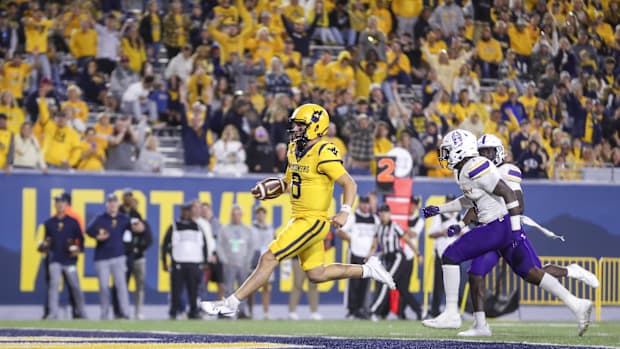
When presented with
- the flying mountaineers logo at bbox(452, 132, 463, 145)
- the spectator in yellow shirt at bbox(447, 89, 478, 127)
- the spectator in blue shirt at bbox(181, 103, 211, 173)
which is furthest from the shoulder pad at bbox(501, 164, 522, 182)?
the spectator in yellow shirt at bbox(447, 89, 478, 127)

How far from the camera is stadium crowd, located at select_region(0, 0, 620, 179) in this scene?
59.0 feet

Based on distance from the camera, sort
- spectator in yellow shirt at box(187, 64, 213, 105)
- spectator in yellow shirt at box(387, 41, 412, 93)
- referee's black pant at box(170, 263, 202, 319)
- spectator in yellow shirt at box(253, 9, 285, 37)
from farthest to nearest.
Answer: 1. spectator in yellow shirt at box(387, 41, 412, 93)
2. spectator in yellow shirt at box(253, 9, 285, 37)
3. spectator in yellow shirt at box(187, 64, 213, 105)
4. referee's black pant at box(170, 263, 202, 319)

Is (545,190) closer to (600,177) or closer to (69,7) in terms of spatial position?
(600,177)

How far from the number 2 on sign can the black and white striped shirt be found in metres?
0.77

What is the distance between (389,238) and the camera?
1803 centimetres

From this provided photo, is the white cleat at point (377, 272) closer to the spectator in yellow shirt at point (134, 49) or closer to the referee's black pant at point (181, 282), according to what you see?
the referee's black pant at point (181, 282)

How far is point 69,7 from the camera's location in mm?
19562

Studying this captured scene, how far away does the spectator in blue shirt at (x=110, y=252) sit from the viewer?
17.2 m

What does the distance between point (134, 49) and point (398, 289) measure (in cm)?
566

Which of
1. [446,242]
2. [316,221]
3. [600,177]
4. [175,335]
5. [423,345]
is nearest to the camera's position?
[423,345]

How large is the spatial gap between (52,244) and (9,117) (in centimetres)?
203

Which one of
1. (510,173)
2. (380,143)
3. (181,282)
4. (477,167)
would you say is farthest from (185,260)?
(477,167)


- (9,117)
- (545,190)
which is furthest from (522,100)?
(9,117)

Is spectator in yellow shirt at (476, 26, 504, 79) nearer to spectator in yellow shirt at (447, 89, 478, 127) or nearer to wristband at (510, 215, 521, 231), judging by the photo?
spectator in yellow shirt at (447, 89, 478, 127)
